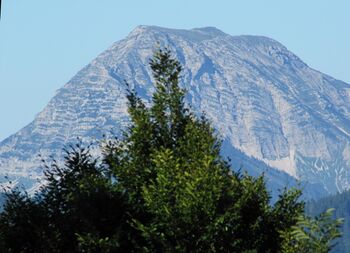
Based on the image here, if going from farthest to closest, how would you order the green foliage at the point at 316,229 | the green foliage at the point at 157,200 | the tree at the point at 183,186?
the green foliage at the point at 157,200, the tree at the point at 183,186, the green foliage at the point at 316,229

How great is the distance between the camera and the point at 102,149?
70.6 metres

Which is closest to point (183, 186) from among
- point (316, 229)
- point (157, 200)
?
point (157, 200)

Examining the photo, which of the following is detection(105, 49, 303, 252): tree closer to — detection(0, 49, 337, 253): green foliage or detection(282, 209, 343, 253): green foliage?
detection(0, 49, 337, 253): green foliage

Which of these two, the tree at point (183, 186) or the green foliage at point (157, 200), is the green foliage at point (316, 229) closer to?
the tree at point (183, 186)

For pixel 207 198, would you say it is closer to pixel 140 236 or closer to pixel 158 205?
pixel 158 205

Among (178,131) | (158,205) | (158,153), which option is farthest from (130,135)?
(158,205)

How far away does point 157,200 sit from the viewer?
55469 millimetres

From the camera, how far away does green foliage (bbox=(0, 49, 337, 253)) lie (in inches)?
2105

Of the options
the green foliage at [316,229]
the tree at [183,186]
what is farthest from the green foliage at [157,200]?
the green foliage at [316,229]

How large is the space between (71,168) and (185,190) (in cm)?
1949

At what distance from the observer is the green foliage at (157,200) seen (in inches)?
2105

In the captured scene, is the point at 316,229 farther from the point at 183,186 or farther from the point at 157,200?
the point at 157,200

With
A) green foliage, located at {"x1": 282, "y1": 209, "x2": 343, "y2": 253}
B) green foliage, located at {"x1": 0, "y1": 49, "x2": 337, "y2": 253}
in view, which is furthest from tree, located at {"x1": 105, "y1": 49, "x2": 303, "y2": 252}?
green foliage, located at {"x1": 282, "y1": 209, "x2": 343, "y2": 253}

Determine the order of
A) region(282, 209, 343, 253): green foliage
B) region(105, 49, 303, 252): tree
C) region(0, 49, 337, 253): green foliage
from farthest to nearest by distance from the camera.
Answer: region(0, 49, 337, 253): green foliage → region(105, 49, 303, 252): tree → region(282, 209, 343, 253): green foliage
